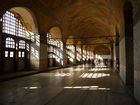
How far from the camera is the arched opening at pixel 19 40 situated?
1593cm

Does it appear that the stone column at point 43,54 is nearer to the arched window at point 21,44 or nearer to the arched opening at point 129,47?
the arched window at point 21,44

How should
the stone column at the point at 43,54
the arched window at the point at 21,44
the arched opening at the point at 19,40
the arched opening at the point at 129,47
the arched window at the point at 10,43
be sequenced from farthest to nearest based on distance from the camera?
the stone column at the point at 43,54 → the arched window at the point at 21,44 → the arched window at the point at 10,43 → the arched opening at the point at 19,40 → the arched opening at the point at 129,47

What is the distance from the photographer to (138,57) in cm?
580

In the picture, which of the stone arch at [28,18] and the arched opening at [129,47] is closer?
the arched opening at [129,47]

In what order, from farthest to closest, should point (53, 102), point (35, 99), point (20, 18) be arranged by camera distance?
1. point (20, 18)
2. point (35, 99)
3. point (53, 102)

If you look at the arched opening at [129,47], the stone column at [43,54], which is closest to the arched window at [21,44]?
the stone column at [43,54]

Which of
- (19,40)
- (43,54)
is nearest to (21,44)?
(19,40)

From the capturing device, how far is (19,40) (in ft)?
59.4

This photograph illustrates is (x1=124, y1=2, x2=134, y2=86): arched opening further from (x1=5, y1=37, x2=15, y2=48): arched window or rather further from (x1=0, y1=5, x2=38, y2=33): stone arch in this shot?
(x1=5, y1=37, x2=15, y2=48): arched window

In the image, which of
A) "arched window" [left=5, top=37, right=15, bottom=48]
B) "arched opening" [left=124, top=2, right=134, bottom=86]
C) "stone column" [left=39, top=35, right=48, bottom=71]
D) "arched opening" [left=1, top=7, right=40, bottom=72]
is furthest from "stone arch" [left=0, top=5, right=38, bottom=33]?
"arched opening" [left=124, top=2, right=134, bottom=86]

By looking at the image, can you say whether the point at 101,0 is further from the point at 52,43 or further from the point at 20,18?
the point at 52,43

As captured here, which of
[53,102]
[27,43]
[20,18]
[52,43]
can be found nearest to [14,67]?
[27,43]

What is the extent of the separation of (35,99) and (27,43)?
43.7ft

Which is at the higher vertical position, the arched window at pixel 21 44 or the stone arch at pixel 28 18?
the stone arch at pixel 28 18
